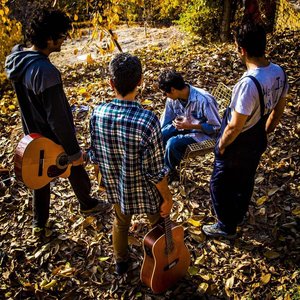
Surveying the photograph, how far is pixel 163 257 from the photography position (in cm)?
273

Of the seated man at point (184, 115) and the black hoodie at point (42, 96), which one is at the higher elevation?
the black hoodie at point (42, 96)

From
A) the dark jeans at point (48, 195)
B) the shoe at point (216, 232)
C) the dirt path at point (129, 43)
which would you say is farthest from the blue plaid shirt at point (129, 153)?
the dirt path at point (129, 43)

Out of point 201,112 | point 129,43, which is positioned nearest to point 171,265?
point 201,112

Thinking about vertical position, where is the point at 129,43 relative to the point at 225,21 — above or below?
below

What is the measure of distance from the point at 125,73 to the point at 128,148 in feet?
1.56

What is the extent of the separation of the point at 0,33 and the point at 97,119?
5.39 meters

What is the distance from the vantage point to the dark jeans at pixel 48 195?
11.1 feet

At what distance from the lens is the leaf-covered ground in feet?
→ 9.87

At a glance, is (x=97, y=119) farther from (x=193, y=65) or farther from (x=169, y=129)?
(x=193, y=65)

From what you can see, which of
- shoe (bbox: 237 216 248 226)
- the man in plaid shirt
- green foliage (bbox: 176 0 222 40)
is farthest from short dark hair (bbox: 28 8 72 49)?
green foliage (bbox: 176 0 222 40)

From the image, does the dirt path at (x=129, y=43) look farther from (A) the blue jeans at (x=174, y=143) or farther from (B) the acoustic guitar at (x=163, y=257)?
(B) the acoustic guitar at (x=163, y=257)

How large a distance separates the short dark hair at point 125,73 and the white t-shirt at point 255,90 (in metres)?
0.73

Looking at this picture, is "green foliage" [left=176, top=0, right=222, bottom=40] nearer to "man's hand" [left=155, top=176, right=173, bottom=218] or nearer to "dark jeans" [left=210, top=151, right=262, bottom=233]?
"dark jeans" [left=210, top=151, right=262, bottom=233]

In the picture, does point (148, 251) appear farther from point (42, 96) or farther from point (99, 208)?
point (42, 96)
